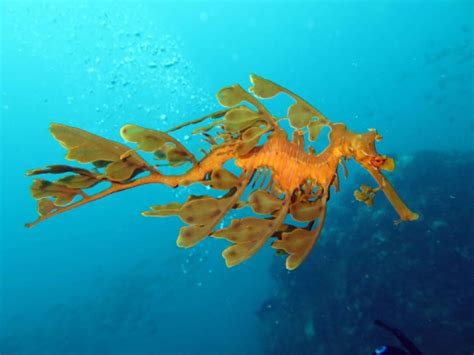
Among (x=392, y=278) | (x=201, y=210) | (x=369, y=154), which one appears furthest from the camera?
(x=392, y=278)

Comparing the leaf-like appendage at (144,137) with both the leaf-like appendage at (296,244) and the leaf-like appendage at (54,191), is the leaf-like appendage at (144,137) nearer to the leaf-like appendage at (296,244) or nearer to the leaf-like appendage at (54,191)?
the leaf-like appendage at (54,191)

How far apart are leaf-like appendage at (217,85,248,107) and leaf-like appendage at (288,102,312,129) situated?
22cm

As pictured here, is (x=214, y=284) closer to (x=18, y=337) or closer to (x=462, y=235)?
(x=18, y=337)

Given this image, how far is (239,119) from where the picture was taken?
1.56 metres

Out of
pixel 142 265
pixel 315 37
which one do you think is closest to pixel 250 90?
pixel 142 265

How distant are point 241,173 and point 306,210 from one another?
34cm

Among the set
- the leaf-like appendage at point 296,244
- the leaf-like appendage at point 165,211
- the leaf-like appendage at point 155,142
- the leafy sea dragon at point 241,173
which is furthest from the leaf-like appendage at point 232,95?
the leaf-like appendage at point 296,244

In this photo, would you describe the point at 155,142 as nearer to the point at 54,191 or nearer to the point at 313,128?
the point at 54,191

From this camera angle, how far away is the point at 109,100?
90.2 m

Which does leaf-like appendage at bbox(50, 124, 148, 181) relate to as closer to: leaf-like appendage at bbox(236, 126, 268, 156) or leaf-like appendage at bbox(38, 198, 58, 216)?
leaf-like appendage at bbox(38, 198, 58, 216)

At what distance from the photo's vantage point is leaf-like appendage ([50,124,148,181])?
1.49 m

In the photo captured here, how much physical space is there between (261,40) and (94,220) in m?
78.5

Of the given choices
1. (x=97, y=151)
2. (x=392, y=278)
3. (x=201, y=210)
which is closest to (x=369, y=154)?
(x=201, y=210)

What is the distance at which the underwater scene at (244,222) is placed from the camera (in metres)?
1.60
